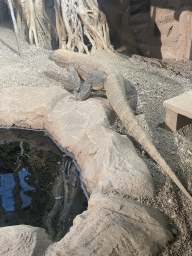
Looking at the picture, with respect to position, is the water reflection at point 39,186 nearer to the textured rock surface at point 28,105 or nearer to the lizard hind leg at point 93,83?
the textured rock surface at point 28,105

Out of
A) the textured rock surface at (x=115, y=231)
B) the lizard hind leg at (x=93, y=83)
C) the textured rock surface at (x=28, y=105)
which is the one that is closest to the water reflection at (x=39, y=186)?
the textured rock surface at (x=28, y=105)

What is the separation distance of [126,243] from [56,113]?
2.39m

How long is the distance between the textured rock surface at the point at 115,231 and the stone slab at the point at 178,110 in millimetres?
1615

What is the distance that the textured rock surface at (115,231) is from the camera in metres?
1.76

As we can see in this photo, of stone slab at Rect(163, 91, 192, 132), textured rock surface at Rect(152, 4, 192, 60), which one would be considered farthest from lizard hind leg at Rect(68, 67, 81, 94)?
textured rock surface at Rect(152, 4, 192, 60)

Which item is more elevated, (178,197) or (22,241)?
(22,241)

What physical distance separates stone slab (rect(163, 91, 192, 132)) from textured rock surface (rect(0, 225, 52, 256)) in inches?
93.0

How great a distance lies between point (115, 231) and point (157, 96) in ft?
11.1

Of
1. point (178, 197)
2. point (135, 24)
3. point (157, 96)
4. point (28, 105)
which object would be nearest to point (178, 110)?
point (178, 197)

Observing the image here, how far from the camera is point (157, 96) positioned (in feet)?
15.7

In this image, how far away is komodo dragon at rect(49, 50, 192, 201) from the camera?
2776mm

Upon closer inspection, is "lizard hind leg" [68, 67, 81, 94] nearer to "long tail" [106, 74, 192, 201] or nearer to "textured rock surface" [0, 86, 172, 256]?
"textured rock surface" [0, 86, 172, 256]

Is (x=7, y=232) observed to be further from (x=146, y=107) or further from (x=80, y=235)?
(x=146, y=107)

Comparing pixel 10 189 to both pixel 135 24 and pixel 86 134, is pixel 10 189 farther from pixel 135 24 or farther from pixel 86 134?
pixel 135 24
